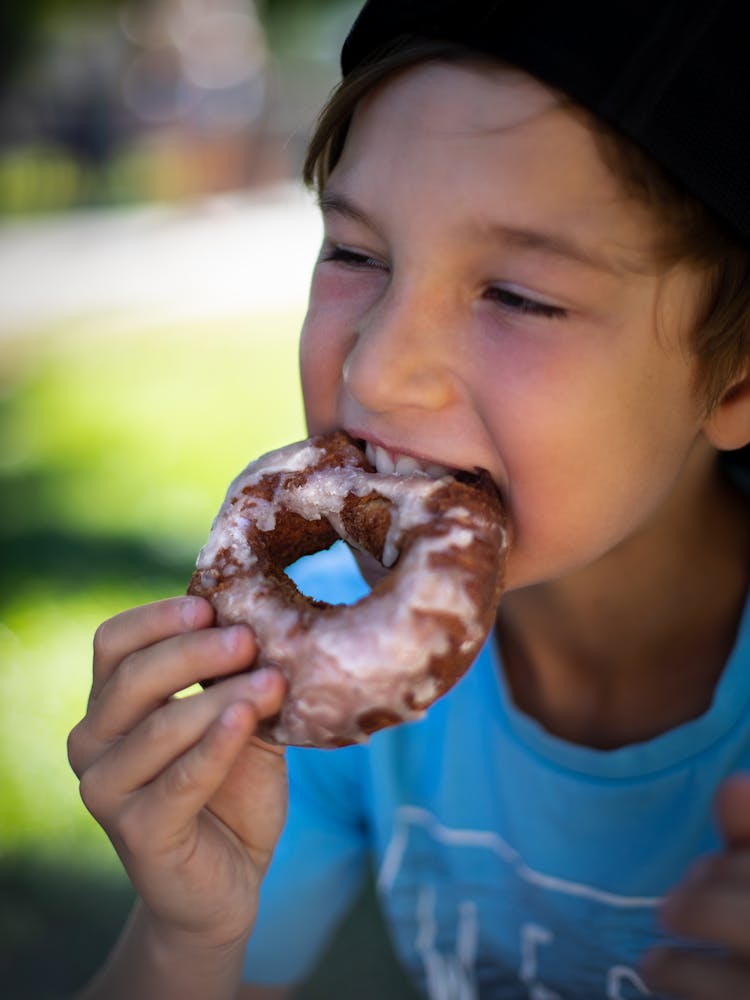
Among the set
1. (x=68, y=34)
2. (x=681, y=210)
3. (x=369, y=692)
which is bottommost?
(x=369, y=692)

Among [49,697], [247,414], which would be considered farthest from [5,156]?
[49,697]

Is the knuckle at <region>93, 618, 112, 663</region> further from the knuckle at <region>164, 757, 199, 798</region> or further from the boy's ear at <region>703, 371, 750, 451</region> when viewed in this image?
the boy's ear at <region>703, 371, 750, 451</region>

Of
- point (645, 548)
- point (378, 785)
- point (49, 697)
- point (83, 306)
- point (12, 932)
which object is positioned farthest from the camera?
point (83, 306)

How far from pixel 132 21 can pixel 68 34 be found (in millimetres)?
2412

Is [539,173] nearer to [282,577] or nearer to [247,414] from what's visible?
[282,577]

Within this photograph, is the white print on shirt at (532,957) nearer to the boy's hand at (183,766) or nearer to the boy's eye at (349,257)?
the boy's hand at (183,766)

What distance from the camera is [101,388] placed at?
8.49 m

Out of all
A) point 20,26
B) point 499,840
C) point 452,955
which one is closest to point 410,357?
point 499,840

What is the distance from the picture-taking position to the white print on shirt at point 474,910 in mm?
2258

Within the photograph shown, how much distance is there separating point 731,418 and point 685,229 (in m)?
0.39

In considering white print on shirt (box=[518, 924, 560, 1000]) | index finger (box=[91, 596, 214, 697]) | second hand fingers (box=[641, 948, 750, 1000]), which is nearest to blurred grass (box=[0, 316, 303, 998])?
white print on shirt (box=[518, 924, 560, 1000])

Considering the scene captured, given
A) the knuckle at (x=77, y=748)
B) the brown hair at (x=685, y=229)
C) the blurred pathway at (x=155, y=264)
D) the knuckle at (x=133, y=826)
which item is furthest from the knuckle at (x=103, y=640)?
the blurred pathway at (x=155, y=264)

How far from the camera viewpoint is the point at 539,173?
162 cm

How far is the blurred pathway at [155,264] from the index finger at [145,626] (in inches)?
281
